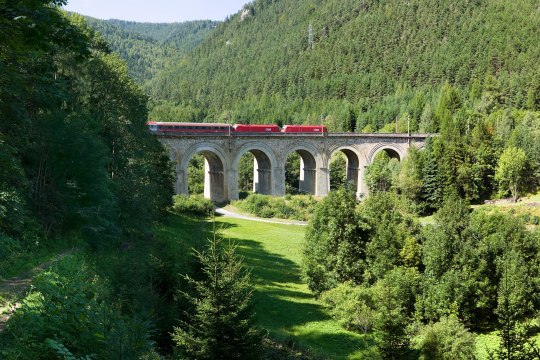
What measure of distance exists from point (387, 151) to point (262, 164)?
23191mm

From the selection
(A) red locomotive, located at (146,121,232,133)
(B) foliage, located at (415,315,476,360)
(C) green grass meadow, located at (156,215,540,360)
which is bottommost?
(C) green grass meadow, located at (156,215,540,360)

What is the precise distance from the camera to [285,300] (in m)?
23.7

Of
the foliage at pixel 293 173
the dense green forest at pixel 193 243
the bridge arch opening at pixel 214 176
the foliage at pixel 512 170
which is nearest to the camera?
the dense green forest at pixel 193 243

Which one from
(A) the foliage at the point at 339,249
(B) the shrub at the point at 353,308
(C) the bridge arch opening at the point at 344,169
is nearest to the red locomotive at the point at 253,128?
(C) the bridge arch opening at the point at 344,169

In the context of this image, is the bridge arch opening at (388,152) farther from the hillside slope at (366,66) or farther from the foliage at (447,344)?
the foliage at (447,344)

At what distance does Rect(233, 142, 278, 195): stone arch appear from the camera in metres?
56.1

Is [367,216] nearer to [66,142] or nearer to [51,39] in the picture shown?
[66,142]

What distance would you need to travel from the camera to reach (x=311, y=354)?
16.9 m

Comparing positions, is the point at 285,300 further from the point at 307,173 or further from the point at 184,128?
the point at 307,173

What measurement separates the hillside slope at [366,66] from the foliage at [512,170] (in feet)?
121

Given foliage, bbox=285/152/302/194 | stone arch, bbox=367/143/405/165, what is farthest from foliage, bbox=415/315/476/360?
foliage, bbox=285/152/302/194

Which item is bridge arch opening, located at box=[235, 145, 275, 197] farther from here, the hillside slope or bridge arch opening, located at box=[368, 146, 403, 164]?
the hillside slope

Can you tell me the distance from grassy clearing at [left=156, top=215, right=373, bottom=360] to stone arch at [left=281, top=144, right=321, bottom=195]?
2358 centimetres

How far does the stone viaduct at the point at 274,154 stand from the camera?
5172 cm
